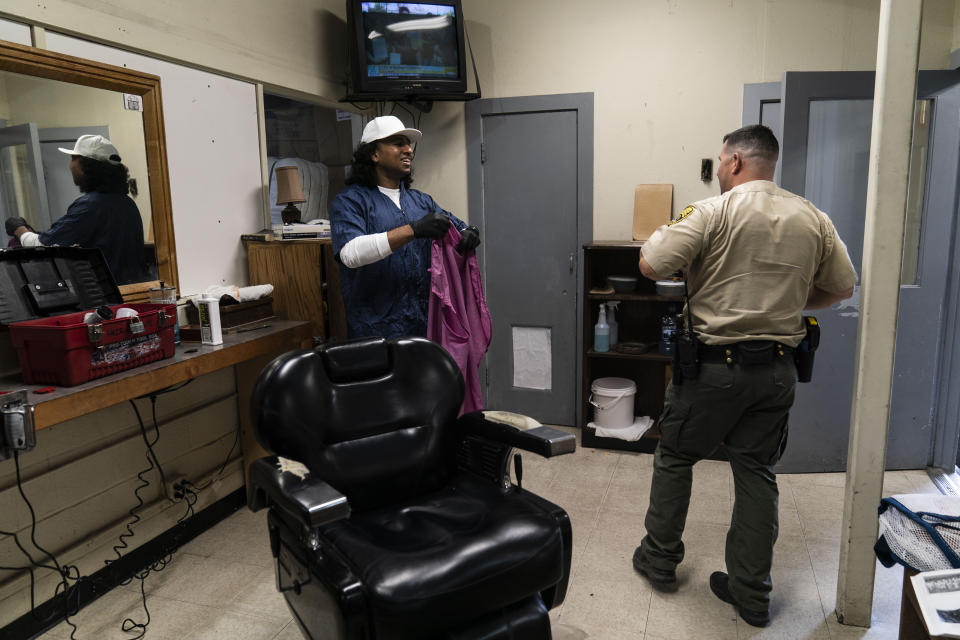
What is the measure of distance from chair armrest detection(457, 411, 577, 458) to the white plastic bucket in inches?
70.7

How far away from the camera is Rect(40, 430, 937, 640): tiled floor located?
6.97 feet

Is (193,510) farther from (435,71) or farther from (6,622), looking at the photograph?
(435,71)

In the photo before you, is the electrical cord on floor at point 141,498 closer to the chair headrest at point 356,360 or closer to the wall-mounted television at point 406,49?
the chair headrest at point 356,360

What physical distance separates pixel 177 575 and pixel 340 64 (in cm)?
275

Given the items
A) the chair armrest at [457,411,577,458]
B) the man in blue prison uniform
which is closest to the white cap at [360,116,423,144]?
the man in blue prison uniform

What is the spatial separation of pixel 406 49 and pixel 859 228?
2.50 meters

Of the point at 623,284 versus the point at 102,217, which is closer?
the point at 102,217

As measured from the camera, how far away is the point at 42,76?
7.04 ft

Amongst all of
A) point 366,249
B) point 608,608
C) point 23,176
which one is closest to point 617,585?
point 608,608

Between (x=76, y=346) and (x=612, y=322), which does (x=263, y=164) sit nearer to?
(x=76, y=346)

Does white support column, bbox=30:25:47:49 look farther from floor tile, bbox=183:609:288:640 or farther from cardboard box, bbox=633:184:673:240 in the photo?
cardboard box, bbox=633:184:673:240

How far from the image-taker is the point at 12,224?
6.84 feet

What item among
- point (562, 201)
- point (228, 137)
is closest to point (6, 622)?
point (228, 137)

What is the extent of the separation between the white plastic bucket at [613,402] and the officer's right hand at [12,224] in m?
2.75
